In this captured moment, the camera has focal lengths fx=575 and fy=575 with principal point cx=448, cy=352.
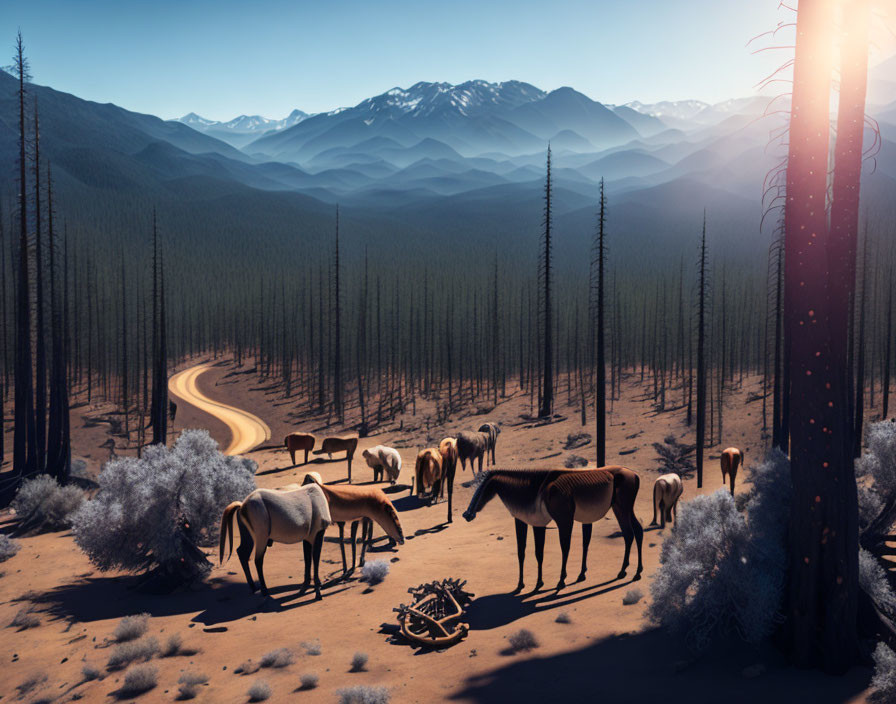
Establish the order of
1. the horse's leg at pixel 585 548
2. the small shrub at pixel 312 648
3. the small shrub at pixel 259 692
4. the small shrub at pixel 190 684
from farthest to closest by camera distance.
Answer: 1. the horse's leg at pixel 585 548
2. the small shrub at pixel 312 648
3. the small shrub at pixel 190 684
4. the small shrub at pixel 259 692

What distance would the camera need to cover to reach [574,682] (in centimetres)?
752

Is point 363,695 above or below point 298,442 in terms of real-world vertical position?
above

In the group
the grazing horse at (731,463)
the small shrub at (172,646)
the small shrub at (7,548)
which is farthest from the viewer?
the grazing horse at (731,463)

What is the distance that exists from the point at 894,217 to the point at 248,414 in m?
179

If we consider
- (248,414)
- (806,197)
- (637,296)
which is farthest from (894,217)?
(806,197)

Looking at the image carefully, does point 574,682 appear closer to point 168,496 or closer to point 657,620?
point 657,620

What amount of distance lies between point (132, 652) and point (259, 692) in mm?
2809

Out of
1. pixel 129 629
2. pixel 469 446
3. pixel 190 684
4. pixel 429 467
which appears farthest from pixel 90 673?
pixel 469 446

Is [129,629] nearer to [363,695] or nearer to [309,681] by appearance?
[309,681]

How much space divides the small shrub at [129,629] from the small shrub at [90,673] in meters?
1.15

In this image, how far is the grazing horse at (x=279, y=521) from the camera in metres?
11.2

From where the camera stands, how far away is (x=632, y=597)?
10.2 meters

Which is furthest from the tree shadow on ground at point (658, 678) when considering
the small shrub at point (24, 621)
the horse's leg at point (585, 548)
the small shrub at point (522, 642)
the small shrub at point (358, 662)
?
the small shrub at point (24, 621)

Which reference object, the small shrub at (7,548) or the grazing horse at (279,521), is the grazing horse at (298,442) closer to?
the small shrub at (7,548)
